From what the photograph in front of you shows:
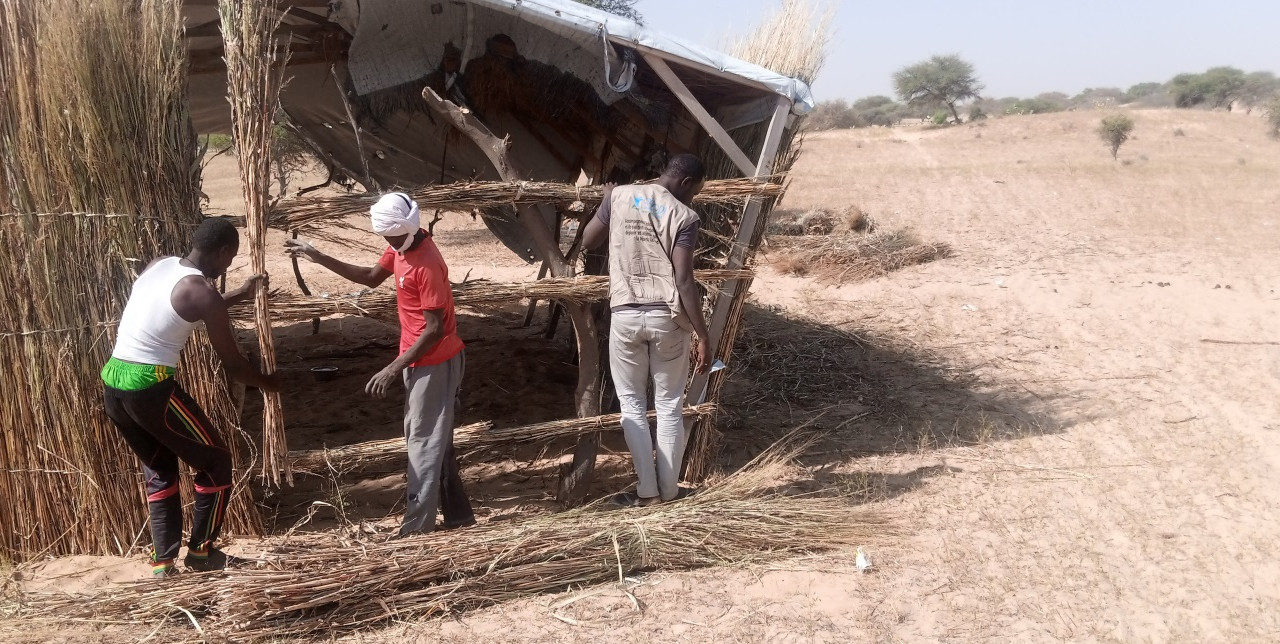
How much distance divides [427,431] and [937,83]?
37.2 metres

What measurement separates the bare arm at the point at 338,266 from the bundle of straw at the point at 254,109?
0.15m

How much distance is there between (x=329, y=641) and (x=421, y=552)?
1.39 ft

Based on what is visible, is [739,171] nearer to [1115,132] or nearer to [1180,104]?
[1115,132]

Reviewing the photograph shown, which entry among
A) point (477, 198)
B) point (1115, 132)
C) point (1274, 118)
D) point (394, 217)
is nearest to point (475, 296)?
point (477, 198)

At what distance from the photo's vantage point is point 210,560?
3.27 m

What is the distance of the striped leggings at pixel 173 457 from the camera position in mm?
3057

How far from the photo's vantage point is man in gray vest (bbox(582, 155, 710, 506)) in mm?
3574

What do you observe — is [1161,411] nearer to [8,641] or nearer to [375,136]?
[375,136]

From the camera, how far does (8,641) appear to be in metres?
2.90

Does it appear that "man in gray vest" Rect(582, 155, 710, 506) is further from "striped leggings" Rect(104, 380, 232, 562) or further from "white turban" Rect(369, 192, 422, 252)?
"striped leggings" Rect(104, 380, 232, 562)

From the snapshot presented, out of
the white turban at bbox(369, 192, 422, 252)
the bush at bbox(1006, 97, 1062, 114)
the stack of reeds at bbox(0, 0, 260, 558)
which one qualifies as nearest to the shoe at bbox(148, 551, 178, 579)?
the stack of reeds at bbox(0, 0, 260, 558)

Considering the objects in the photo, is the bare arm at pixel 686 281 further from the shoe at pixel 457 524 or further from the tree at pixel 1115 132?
the tree at pixel 1115 132

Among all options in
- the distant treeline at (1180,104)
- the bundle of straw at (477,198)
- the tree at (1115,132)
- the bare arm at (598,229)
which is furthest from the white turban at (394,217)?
the distant treeline at (1180,104)

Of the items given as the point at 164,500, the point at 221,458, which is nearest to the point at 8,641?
the point at 164,500
